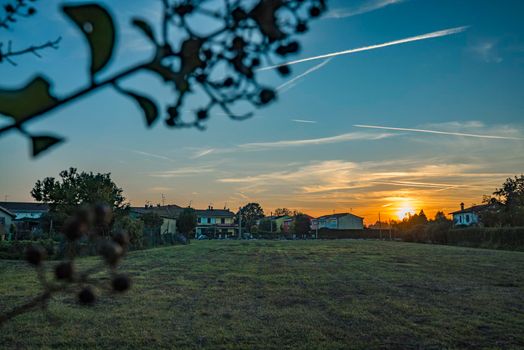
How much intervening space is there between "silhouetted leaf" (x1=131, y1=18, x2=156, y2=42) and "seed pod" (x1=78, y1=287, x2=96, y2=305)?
341mm

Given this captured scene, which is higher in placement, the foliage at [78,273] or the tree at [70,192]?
the tree at [70,192]

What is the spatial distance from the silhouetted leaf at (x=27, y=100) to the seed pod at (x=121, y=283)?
23cm

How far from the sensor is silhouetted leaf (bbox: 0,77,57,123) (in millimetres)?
503

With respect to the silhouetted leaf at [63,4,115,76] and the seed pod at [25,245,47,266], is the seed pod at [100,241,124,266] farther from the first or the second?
the silhouetted leaf at [63,4,115,76]

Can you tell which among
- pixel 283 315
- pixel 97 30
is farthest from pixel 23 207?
pixel 97 30

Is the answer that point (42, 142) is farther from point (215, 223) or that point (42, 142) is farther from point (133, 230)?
point (215, 223)

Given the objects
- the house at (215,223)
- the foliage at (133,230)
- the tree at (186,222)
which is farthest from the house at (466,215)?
the foliage at (133,230)

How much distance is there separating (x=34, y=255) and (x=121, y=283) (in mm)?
119

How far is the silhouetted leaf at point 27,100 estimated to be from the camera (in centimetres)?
50

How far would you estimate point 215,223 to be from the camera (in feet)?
311

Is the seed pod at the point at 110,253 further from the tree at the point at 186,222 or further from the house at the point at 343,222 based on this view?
the house at the point at 343,222

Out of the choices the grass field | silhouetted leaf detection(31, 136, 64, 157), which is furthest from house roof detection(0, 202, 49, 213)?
silhouetted leaf detection(31, 136, 64, 157)

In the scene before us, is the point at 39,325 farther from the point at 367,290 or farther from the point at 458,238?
the point at 458,238

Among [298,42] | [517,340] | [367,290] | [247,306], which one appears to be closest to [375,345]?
[517,340]
